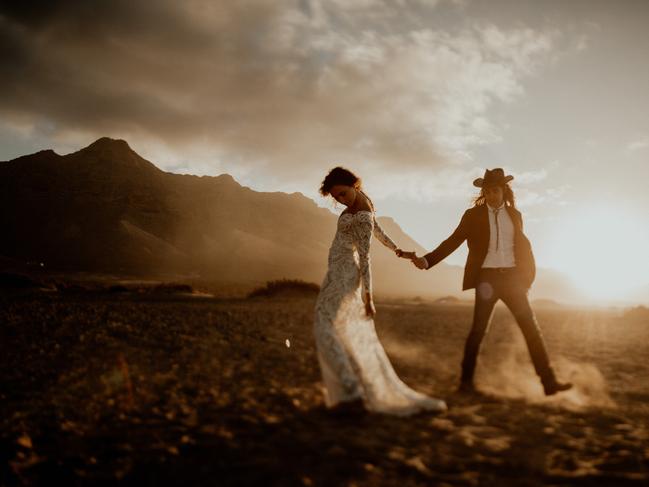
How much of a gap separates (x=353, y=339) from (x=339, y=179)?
1.78 m

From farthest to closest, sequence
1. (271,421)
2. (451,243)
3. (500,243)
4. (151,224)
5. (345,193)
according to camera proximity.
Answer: (151,224) < (451,243) < (500,243) < (345,193) < (271,421)

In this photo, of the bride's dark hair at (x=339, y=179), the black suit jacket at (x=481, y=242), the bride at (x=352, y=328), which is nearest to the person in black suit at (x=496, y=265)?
the black suit jacket at (x=481, y=242)

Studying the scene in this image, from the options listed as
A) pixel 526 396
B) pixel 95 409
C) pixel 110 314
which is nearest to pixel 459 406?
pixel 526 396

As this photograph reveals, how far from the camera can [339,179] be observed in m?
5.27

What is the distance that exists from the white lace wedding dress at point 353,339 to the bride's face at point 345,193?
0.59 feet

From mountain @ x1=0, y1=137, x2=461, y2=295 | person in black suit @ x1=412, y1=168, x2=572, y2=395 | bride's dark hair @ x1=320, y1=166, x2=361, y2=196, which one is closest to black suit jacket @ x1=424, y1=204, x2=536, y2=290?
person in black suit @ x1=412, y1=168, x2=572, y2=395

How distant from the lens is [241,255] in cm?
8762

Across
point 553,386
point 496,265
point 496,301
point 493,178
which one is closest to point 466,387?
point 553,386

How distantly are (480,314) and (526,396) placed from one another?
998mm

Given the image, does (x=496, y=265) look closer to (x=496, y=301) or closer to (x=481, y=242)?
(x=481, y=242)

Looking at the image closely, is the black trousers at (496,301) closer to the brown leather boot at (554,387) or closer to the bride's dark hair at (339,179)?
the brown leather boot at (554,387)

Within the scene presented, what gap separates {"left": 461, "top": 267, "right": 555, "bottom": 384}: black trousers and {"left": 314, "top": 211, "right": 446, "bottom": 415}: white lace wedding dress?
1.14 m

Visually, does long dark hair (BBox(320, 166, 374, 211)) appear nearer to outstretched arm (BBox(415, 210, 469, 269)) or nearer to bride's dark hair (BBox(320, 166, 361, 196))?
bride's dark hair (BBox(320, 166, 361, 196))

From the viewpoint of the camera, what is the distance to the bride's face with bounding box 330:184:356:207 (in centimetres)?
518
